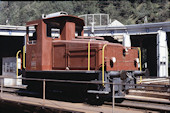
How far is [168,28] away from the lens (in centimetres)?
2239

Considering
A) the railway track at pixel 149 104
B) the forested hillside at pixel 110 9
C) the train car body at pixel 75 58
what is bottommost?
the railway track at pixel 149 104

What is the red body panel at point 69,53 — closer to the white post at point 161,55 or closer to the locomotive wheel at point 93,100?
the locomotive wheel at point 93,100

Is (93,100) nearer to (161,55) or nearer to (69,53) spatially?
(69,53)

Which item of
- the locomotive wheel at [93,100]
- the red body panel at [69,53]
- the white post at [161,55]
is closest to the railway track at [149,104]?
the locomotive wheel at [93,100]

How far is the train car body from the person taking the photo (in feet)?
26.4

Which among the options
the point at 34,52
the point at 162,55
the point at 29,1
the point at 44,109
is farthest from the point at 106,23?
the point at 29,1

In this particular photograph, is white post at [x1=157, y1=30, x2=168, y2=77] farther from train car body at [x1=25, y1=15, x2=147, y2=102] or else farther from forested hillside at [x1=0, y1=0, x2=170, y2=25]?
forested hillside at [x1=0, y1=0, x2=170, y2=25]

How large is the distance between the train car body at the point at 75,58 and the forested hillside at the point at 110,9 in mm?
46262

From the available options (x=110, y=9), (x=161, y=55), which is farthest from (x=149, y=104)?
(x=110, y=9)

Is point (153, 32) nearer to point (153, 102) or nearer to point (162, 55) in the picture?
point (162, 55)

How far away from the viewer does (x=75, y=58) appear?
872 cm

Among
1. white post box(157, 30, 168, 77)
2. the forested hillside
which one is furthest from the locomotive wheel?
the forested hillside

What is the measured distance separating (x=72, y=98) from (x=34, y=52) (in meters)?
2.64

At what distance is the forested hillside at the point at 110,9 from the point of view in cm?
5691
